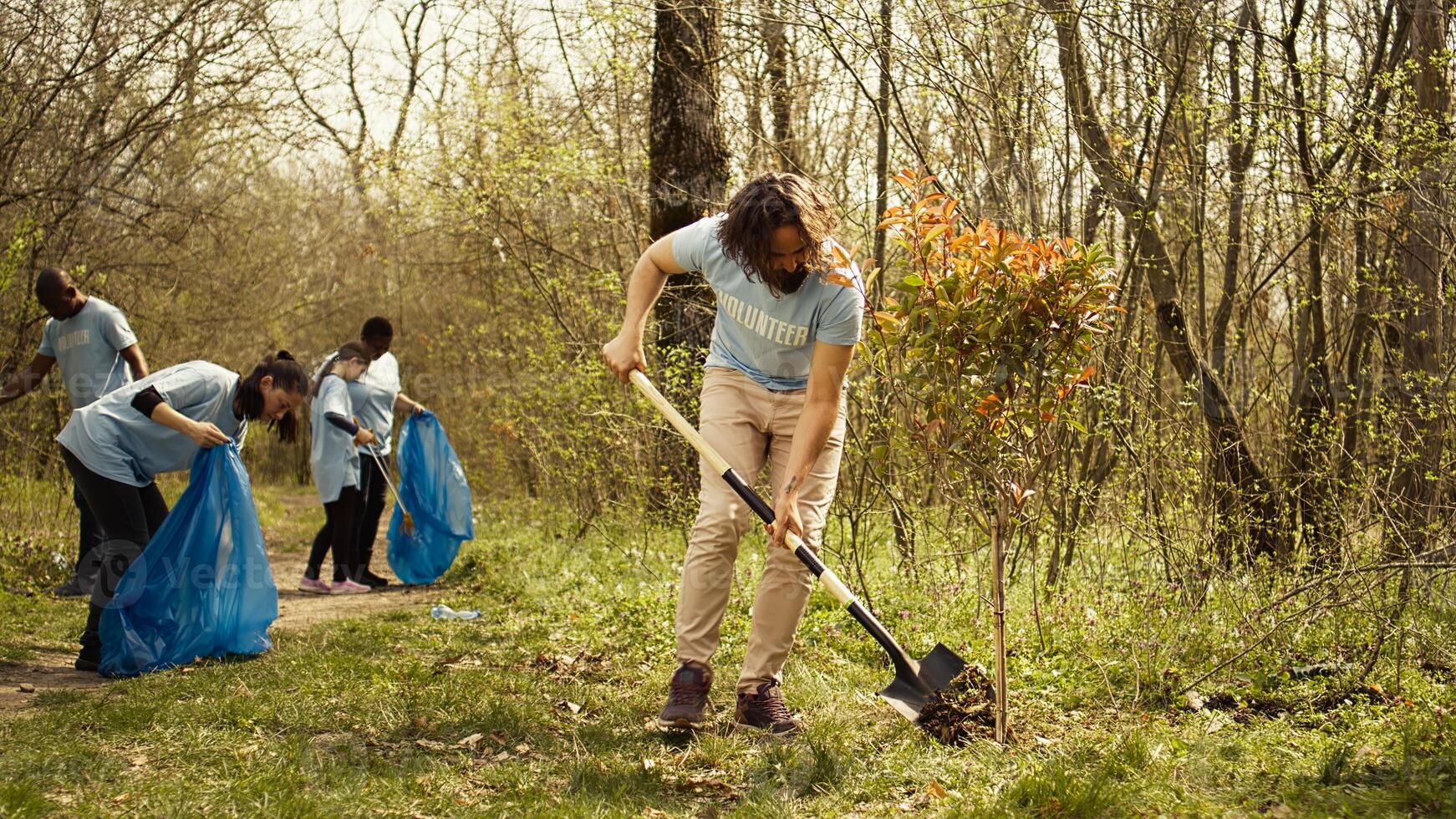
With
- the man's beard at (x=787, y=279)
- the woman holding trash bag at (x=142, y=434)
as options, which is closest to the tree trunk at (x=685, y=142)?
the woman holding trash bag at (x=142, y=434)

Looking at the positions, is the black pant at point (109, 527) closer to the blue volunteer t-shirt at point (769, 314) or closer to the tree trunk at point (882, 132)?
the blue volunteer t-shirt at point (769, 314)

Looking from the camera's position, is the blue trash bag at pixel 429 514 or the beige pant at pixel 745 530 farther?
the blue trash bag at pixel 429 514

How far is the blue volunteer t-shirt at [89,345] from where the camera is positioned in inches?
243

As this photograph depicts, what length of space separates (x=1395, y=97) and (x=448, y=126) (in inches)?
277

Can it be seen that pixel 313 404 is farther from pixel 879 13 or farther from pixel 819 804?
pixel 819 804

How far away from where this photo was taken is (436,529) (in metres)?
7.37

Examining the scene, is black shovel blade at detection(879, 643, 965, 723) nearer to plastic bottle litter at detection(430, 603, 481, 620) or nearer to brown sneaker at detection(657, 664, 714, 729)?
brown sneaker at detection(657, 664, 714, 729)

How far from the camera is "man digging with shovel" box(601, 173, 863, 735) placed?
11.7ft

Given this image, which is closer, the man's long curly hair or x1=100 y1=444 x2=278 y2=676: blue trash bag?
the man's long curly hair

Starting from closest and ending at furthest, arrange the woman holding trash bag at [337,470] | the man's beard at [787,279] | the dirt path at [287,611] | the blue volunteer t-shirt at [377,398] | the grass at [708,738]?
1. the grass at [708,738]
2. the man's beard at [787,279]
3. the dirt path at [287,611]
4. the woman holding trash bag at [337,470]
5. the blue volunteer t-shirt at [377,398]

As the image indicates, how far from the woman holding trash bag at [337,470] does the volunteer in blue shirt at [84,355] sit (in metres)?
1.10

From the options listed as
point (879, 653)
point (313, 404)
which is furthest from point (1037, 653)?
point (313, 404)

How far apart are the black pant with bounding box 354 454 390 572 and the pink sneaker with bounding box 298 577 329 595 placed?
32cm

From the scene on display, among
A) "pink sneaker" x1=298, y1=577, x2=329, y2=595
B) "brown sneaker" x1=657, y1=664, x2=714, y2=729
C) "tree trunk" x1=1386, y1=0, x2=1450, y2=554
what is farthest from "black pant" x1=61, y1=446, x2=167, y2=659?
"tree trunk" x1=1386, y1=0, x2=1450, y2=554
